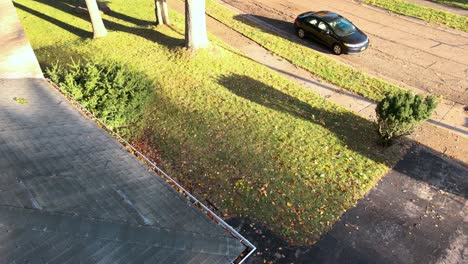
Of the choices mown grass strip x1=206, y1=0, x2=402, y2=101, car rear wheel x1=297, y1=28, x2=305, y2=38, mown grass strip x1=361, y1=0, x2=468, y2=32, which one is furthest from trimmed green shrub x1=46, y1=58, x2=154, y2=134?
mown grass strip x1=361, y1=0, x2=468, y2=32

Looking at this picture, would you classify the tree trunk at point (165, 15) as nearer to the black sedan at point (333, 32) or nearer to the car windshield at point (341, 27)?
the black sedan at point (333, 32)

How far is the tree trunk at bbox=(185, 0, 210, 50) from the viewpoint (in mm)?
15062

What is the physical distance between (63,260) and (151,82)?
393 inches

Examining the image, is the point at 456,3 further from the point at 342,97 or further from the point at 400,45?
the point at 342,97

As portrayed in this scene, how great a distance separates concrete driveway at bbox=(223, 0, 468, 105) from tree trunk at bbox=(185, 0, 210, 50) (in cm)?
631

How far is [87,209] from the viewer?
564 cm

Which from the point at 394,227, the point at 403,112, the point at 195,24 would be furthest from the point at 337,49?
the point at 394,227

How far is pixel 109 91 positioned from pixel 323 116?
8.29 meters

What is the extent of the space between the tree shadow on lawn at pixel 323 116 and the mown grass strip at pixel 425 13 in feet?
40.6

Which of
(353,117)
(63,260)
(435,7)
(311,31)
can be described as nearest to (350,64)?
(311,31)

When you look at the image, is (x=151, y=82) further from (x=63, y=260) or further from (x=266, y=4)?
(x=266, y=4)

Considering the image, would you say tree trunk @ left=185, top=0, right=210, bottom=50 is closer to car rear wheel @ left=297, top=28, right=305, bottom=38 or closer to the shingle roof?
car rear wheel @ left=297, top=28, right=305, bottom=38

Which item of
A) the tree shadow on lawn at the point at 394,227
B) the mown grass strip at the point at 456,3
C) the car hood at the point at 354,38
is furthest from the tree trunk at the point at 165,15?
the mown grass strip at the point at 456,3

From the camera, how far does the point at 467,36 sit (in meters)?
19.1
